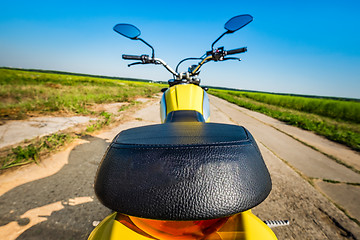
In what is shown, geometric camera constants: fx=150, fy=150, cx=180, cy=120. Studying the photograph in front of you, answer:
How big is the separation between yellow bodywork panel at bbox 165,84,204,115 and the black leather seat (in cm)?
95

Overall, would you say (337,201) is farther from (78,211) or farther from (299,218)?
(78,211)

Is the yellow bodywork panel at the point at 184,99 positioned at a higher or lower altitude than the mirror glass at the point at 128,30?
lower

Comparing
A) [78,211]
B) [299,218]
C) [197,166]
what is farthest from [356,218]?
[78,211]

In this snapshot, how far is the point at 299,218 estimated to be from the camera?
3.84 feet

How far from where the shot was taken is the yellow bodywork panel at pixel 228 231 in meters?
0.43

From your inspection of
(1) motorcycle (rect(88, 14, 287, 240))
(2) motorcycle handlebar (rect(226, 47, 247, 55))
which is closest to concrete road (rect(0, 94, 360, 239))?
(1) motorcycle (rect(88, 14, 287, 240))

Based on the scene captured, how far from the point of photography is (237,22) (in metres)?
1.58

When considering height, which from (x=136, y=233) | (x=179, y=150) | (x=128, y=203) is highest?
(x=179, y=150)

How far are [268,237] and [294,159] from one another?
2303 mm

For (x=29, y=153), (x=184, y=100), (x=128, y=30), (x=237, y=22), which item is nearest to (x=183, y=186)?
(x=184, y=100)

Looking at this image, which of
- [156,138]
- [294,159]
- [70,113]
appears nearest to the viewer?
[156,138]

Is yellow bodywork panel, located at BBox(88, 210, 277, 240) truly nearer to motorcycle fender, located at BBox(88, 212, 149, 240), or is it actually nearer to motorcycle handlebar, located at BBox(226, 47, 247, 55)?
motorcycle fender, located at BBox(88, 212, 149, 240)

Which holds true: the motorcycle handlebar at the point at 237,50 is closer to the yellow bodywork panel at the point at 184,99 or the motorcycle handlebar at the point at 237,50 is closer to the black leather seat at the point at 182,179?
the yellow bodywork panel at the point at 184,99

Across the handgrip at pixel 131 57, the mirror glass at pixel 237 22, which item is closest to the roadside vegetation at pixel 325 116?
the mirror glass at pixel 237 22
